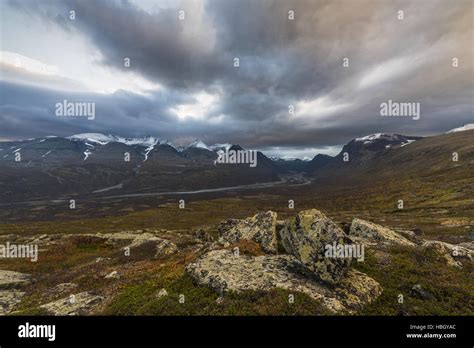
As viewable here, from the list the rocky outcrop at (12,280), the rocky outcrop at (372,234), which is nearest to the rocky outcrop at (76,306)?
the rocky outcrop at (12,280)

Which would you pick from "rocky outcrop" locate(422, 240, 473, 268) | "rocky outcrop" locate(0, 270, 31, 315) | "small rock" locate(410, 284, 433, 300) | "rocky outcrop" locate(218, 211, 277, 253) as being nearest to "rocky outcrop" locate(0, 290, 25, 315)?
"rocky outcrop" locate(0, 270, 31, 315)

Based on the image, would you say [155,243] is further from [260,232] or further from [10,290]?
[260,232]

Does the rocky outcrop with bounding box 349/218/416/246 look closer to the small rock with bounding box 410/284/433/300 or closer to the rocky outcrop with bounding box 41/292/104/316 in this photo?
the small rock with bounding box 410/284/433/300

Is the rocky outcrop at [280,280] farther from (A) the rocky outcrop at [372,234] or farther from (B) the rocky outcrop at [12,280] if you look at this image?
(B) the rocky outcrop at [12,280]

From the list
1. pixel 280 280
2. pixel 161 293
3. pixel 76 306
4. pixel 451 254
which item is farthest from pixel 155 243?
pixel 451 254

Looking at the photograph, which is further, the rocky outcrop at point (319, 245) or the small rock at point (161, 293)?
the small rock at point (161, 293)
